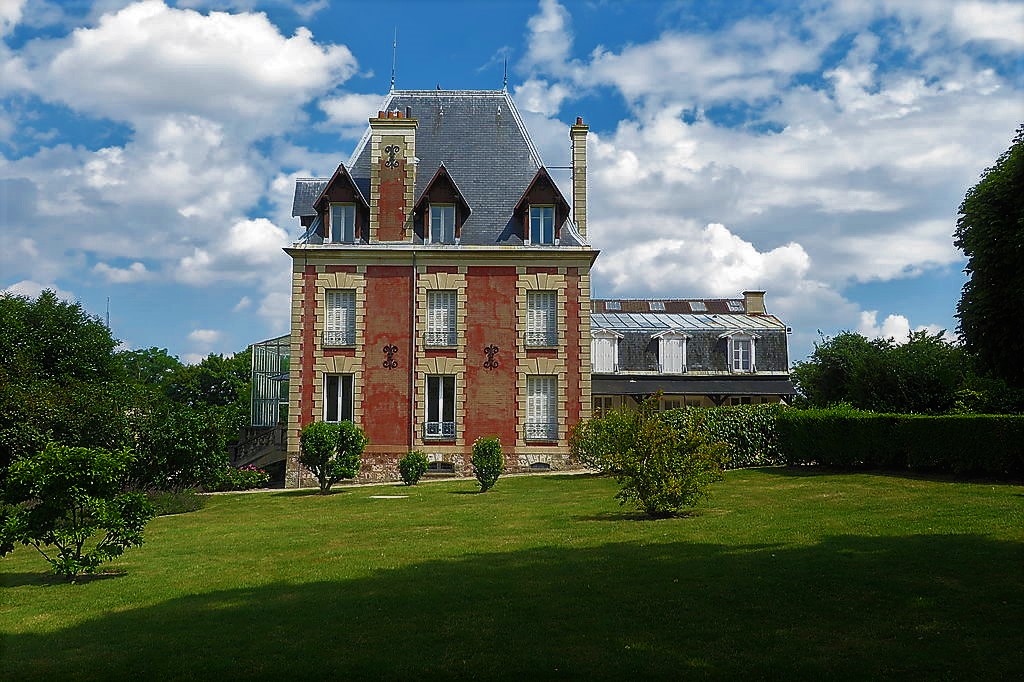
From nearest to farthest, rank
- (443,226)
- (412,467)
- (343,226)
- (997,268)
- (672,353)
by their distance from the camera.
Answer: (997,268), (412,467), (343,226), (443,226), (672,353)

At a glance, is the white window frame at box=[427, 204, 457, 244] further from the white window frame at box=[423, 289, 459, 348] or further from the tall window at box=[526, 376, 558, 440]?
the tall window at box=[526, 376, 558, 440]

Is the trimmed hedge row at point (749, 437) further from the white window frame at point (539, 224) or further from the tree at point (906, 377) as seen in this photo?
the white window frame at point (539, 224)

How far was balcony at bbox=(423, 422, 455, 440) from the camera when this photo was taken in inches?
1144

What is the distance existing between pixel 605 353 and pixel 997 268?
98.6 feet

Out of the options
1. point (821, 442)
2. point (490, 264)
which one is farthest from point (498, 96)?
point (821, 442)

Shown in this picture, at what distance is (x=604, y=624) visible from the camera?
8188 mm

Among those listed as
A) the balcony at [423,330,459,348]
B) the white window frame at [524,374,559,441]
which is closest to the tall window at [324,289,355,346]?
the balcony at [423,330,459,348]

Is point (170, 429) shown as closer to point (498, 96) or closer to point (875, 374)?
point (498, 96)

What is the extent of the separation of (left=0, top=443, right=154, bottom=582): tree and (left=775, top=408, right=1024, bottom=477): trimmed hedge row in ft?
55.0

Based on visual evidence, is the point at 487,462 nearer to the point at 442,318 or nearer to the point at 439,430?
the point at 439,430

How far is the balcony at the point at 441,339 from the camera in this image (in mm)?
29219

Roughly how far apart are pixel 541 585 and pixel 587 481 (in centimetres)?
1421

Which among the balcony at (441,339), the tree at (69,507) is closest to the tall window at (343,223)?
the balcony at (441,339)

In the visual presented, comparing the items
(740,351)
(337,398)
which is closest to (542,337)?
(337,398)
